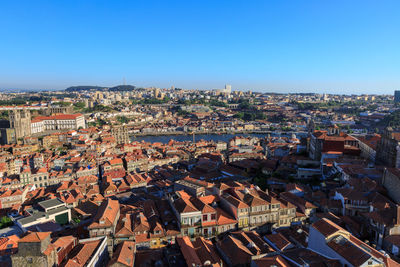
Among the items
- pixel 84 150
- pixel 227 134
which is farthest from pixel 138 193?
pixel 227 134

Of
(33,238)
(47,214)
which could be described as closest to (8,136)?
(47,214)

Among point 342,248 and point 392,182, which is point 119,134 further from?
point 342,248

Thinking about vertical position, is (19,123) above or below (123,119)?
above

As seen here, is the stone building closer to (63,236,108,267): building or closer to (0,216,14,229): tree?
(63,236,108,267): building

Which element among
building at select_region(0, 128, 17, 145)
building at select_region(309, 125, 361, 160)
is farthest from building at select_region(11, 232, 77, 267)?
building at select_region(0, 128, 17, 145)

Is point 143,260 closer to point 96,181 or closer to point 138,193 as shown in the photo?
point 138,193
